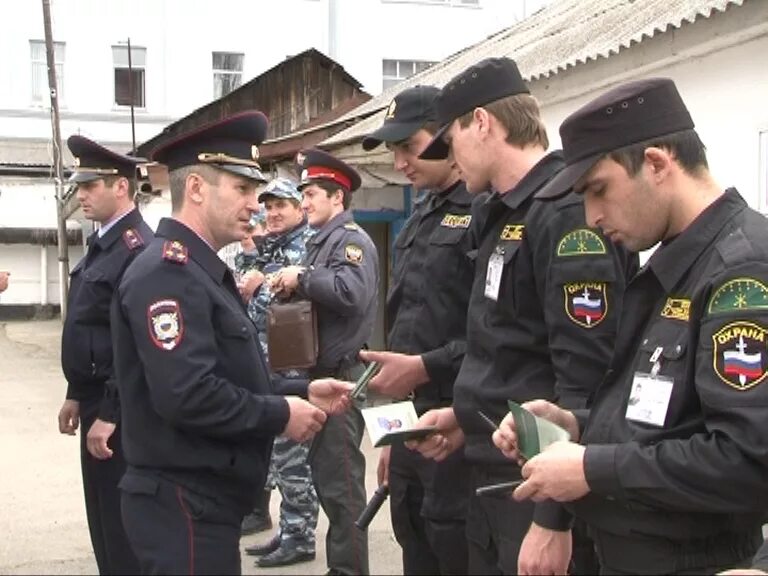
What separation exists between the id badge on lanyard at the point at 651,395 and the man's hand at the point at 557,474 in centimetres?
15

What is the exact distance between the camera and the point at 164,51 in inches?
1131

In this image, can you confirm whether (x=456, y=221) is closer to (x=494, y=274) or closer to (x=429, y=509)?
(x=494, y=274)

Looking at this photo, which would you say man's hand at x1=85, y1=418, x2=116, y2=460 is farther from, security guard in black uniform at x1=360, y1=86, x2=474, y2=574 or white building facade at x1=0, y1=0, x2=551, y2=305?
white building facade at x1=0, y1=0, x2=551, y2=305

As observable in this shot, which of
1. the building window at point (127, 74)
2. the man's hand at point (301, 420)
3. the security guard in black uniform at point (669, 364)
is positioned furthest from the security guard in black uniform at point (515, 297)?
the building window at point (127, 74)

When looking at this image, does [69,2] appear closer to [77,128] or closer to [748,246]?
[77,128]

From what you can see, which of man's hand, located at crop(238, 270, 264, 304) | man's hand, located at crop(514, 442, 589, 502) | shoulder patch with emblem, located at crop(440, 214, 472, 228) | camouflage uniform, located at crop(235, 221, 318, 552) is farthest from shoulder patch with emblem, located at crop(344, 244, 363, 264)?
man's hand, located at crop(514, 442, 589, 502)

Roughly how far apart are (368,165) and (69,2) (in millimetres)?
22153

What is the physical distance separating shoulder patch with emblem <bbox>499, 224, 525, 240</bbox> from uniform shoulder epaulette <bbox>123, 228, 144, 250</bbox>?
2.11 m

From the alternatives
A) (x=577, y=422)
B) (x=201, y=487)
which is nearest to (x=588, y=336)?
(x=577, y=422)

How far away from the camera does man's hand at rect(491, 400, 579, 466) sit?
246 cm

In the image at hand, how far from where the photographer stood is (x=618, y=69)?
6.34 metres

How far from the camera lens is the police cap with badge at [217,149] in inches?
126

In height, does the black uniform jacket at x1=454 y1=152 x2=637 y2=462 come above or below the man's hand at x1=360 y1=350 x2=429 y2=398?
above

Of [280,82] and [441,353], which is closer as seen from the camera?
[441,353]
